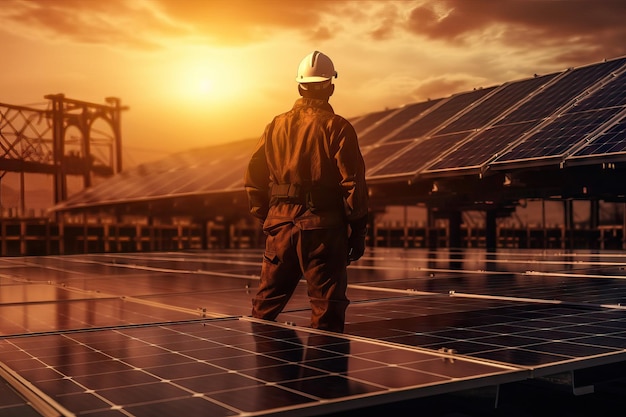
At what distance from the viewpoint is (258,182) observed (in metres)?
7.07

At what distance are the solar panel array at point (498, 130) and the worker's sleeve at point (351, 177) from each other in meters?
10.2

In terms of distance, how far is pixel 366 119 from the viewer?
1191 inches

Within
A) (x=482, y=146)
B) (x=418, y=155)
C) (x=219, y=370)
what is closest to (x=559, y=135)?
(x=482, y=146)

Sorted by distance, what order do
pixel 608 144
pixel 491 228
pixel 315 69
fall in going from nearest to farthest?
pixel 315 69 → pixel 608 144 → pixel 491 228

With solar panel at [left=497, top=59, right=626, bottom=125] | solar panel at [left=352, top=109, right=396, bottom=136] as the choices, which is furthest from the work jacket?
solar panel at [left=352, top=109, right=396, bottom=136]

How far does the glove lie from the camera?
21.4 feet

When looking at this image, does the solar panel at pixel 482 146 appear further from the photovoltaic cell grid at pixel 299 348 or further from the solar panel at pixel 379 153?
the photovoltaic cell grid at pixel 299 348

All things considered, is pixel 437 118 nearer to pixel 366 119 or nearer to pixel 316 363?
pixel 366 119

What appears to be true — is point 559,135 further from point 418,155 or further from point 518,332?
point 518,332

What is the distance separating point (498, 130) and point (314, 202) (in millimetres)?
14819

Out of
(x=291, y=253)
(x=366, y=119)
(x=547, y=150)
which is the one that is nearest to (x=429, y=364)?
(x=291, y=253)

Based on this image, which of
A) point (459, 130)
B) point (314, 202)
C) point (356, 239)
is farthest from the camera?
point (459, 130)

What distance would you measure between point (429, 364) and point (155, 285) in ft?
26.3

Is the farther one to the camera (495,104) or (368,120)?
(368,120)
